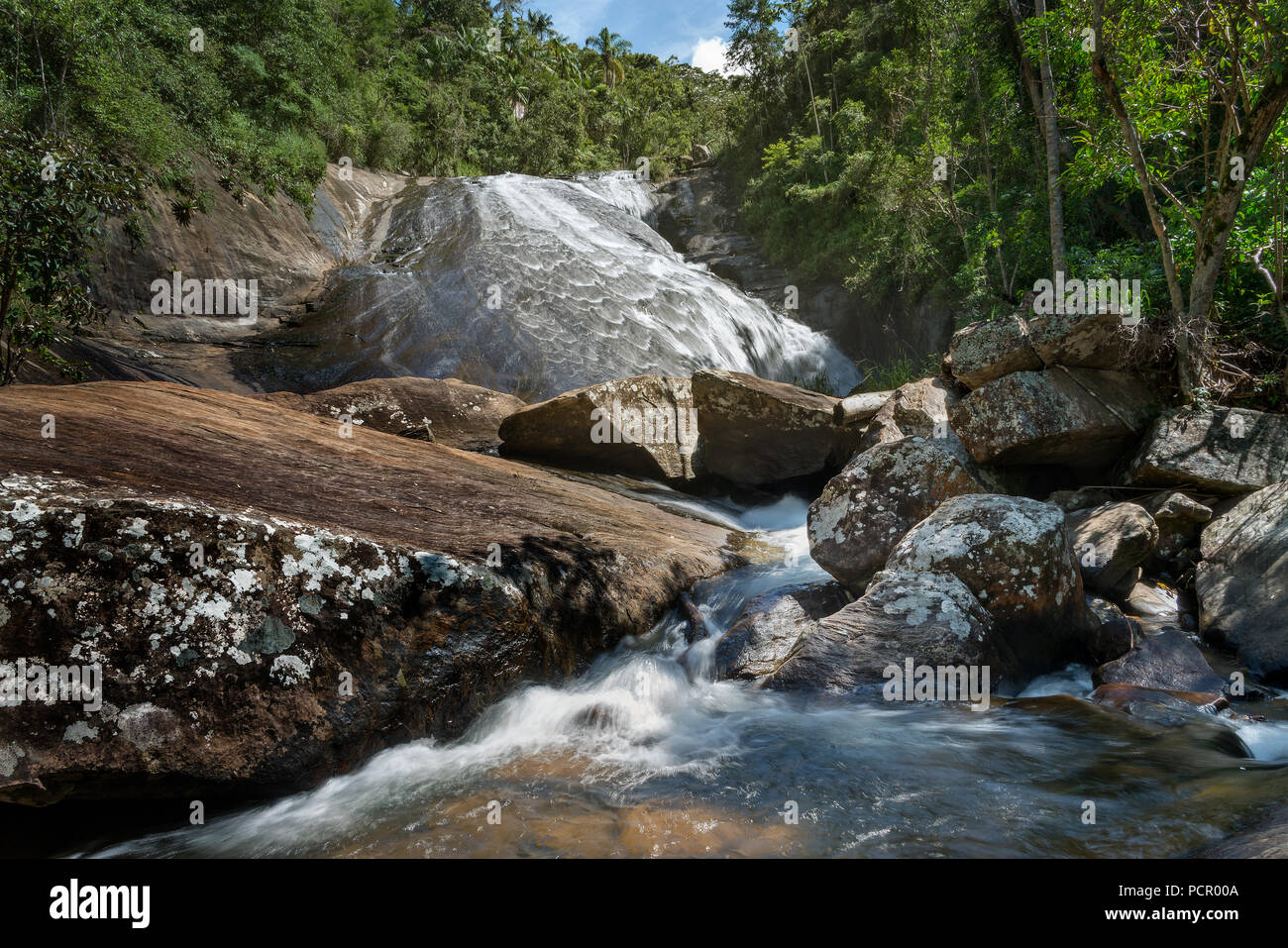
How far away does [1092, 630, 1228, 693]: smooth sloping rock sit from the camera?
4867 mm

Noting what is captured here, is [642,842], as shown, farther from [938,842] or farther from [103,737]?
[103,737]

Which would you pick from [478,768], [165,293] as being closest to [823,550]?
[478,768]

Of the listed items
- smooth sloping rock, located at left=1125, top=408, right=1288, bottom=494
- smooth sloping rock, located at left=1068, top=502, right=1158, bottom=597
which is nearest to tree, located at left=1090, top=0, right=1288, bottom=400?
smooth sloping rock, located at left=1125, top=408, right=1288, bottom=494

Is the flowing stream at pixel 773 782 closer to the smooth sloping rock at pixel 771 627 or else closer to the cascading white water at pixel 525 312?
the smooth sloping rock at pixel 771 627

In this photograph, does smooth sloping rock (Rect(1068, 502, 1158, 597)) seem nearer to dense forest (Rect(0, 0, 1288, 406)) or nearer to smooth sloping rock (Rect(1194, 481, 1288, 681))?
smooth sloping rock (Rect(1194, 481, 1288, 681))

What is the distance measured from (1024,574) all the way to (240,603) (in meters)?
5.23

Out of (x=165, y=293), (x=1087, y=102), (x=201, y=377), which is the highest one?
(x=1087, y=102)

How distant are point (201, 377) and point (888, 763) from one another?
11947mm

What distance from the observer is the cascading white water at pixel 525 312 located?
43.7 ft

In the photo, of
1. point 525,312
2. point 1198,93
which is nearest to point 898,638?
point 1198,93

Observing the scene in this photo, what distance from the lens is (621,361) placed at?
13930 millimetres

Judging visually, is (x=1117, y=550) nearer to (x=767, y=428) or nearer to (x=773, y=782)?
(x=773, y=782)

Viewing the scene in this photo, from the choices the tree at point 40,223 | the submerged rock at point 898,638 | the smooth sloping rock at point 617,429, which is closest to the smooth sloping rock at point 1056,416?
the submerged rock at point 898,638

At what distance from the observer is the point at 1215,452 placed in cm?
658
